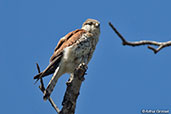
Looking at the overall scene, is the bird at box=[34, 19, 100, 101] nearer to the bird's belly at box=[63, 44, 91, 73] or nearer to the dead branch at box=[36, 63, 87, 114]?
the bird's belly at box=[63, 44, 91, 73]

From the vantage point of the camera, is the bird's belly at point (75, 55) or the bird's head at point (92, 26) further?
the bird's head at point (92, 26)

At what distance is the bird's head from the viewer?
6.01m

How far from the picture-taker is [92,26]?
6094 millimetres

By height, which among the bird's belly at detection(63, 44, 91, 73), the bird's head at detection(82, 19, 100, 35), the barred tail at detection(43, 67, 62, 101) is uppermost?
the bird's head at detection(82, 19, 100, 35)

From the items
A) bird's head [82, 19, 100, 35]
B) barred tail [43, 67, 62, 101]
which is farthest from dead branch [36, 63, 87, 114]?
bird's head [82, 19, 100, 35]

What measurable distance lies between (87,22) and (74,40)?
0.88 metres

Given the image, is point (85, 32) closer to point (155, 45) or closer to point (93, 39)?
point (93, 39)

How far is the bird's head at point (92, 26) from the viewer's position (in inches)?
237

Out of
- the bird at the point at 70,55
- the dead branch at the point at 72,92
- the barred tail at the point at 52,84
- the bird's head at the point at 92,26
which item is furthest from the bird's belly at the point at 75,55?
the dead branch at the point at 72,92

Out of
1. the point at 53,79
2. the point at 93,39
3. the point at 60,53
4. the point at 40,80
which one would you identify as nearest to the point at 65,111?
the point at 40,80

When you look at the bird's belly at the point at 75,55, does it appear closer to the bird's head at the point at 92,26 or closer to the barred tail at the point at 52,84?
the barred tail at the point at 52,84

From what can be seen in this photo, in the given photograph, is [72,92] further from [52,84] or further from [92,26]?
[92,26]

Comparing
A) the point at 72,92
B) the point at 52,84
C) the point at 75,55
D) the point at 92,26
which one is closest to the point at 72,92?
the point at 72,92

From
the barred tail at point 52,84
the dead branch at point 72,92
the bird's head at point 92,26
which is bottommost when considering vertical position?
the dead branch at point 72,92
